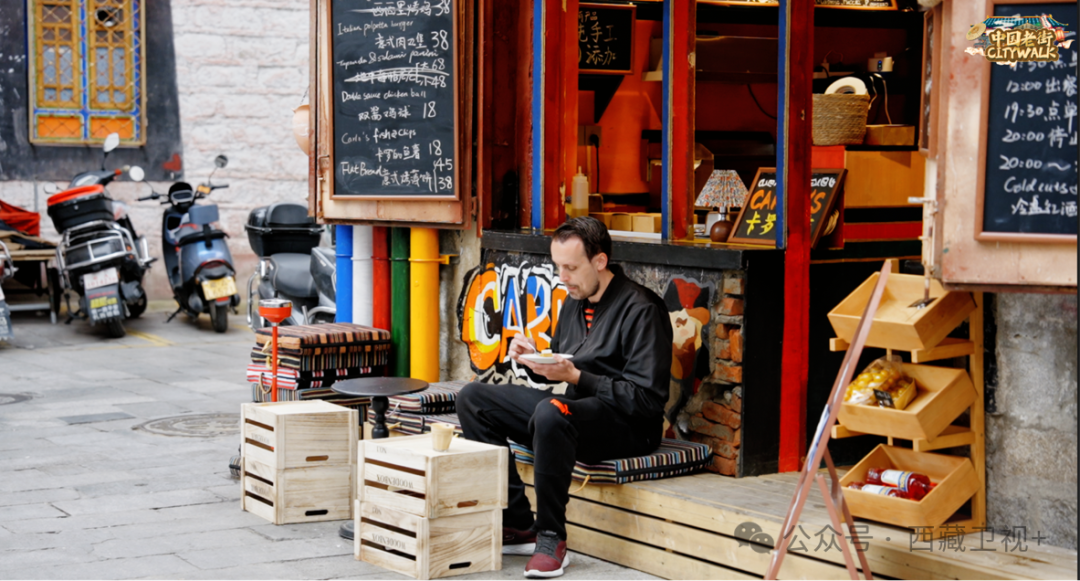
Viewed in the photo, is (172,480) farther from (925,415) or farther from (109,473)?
(925,415)

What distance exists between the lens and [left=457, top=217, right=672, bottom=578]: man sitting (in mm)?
4961

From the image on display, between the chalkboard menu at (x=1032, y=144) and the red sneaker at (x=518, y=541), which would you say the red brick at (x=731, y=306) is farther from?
the chalkboard menu at (x=1032, y=144)

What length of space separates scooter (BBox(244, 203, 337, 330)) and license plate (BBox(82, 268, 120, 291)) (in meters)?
1.27

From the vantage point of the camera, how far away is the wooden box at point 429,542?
4930mm

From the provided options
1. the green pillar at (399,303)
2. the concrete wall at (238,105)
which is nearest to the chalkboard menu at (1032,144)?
the green pillar at (399,303)

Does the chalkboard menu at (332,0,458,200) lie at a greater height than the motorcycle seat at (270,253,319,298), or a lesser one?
greater

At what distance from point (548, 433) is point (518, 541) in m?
0.72

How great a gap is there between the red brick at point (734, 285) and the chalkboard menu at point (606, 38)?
3.40m

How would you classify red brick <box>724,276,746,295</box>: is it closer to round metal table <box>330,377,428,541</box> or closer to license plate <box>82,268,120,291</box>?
round metal table <box>330,377,428,541</box>

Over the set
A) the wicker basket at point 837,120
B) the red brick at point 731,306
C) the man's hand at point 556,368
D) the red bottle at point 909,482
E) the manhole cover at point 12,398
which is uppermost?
the wicker basket at point 837,120

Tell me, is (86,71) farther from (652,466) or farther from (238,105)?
(652,466)

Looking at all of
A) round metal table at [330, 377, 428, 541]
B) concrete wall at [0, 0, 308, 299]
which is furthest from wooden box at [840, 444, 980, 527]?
concrete wall at [0, 0, 308, 299]

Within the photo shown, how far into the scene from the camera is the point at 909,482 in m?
4.54

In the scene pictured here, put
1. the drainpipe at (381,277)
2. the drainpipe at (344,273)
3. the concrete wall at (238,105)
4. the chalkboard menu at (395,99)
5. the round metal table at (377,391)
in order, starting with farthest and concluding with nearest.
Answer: the concrete wall at (238,105), the drainpipe at (344,273), the drainpipe at (381,277), the chalkboard menu at (395,99), the round metal table at (377,391)
